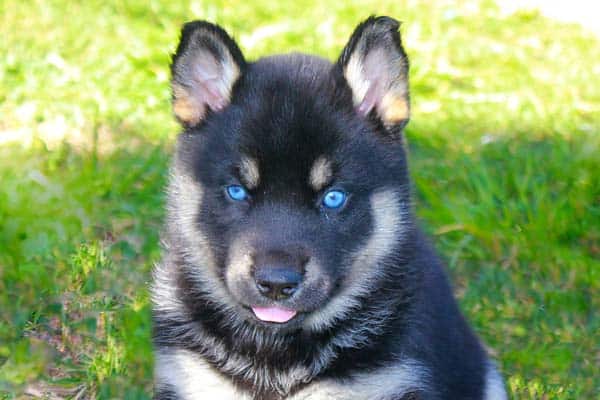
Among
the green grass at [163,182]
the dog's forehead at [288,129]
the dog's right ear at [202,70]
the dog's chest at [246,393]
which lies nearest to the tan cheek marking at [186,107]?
the dog's right ear at [202,70]

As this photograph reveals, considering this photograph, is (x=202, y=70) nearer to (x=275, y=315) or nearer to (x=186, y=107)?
(x=186, y=107)

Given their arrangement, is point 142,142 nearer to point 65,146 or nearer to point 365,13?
point 65,146

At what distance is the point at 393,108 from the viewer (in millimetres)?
3795

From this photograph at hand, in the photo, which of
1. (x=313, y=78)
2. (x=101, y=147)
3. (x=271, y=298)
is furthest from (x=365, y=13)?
(x=271, y=298)

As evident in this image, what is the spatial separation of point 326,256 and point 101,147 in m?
2.90

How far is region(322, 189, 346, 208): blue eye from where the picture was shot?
142 inches

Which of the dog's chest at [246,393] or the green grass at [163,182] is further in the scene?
the green grass at [163,182]

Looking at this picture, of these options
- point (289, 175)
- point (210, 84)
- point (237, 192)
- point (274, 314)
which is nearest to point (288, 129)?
point (289, 175)

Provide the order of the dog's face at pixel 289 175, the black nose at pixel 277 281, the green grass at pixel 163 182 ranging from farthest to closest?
the green grass at pixel 163 182 < the dog's face at pixel 289 175 < the black nose at pixel 277 281

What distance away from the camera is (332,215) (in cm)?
361

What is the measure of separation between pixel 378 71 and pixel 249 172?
69 cm

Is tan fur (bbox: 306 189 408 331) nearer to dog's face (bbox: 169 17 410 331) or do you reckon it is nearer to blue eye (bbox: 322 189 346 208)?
dog's face (bbox: 169 17 410 331)

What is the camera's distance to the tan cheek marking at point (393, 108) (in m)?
3.78

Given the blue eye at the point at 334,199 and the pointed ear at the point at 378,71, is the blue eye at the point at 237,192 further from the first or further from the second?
the pointed ear at the point at 378,71
